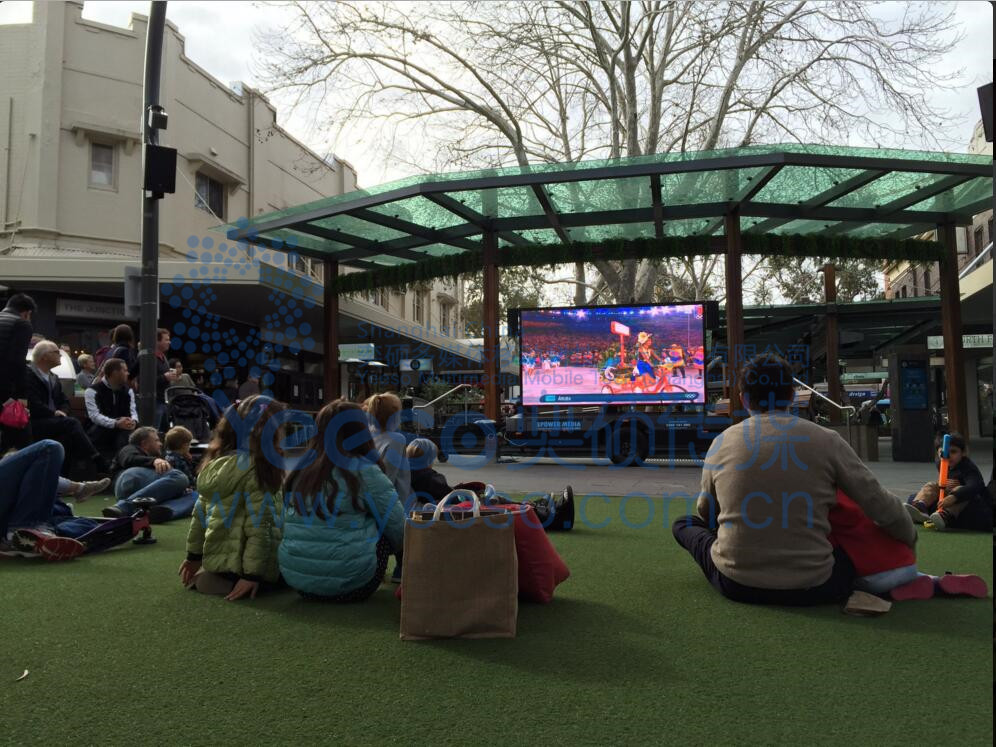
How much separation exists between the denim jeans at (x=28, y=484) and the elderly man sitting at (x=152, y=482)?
1286 millimetres

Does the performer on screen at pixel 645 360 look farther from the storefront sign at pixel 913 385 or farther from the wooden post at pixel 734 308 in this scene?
the storefront sign at pixel 913 385

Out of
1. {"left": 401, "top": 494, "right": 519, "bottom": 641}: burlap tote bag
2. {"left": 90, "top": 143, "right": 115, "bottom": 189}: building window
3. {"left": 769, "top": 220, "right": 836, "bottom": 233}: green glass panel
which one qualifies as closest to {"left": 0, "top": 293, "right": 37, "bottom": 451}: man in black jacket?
{"left": 401, "top": 494, "right": 519, "bottom": 641}: burlap tote bag

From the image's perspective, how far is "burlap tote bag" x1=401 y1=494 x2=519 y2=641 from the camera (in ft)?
11.5

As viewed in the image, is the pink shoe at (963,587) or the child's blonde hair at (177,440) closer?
the pink shoe at (963,587)

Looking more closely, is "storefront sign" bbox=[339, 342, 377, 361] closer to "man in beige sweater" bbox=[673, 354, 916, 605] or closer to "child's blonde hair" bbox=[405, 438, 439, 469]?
"child's blonde hair" bbox=[405, 438, 439, 469]

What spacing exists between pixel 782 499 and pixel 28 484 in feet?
15.8

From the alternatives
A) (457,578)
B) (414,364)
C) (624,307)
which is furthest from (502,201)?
(414,364)

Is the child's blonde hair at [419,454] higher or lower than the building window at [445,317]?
lower

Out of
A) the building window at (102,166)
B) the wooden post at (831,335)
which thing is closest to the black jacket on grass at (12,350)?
the building window at (102,166)

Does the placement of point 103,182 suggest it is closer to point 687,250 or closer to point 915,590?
point 687,250

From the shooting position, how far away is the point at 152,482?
730cm

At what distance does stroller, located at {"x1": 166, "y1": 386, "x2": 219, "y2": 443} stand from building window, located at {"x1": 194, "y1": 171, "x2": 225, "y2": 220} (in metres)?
12.4

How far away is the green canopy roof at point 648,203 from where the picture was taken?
10797 millimetres

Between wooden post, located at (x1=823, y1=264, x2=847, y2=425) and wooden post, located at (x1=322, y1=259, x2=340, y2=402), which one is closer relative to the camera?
wooden post, located at (x1=322, y1=259, x2=340, y2=402)
